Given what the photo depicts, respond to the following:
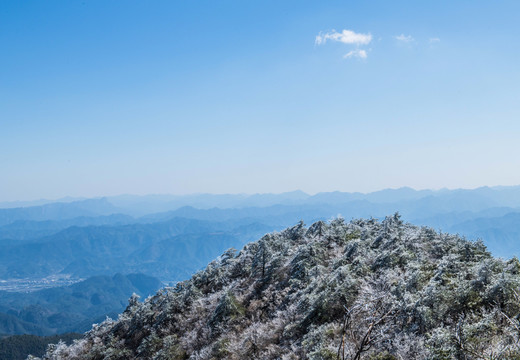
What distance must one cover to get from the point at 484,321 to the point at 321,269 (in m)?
14.0

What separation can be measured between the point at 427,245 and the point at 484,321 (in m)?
14.8

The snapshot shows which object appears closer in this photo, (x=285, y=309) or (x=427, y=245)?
(x=285, y=309)

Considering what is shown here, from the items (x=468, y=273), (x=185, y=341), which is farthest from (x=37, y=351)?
(x=468, y=273)

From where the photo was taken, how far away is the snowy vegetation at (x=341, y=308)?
31.3 ft

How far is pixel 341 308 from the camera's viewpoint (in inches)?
651

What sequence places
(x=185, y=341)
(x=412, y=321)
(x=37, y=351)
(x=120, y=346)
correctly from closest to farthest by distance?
(x=412, y=321) → (x=185, y=341) → (x=120, y=346) → (x=37, y=351)

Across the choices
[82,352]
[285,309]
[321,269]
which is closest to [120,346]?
[82,352]

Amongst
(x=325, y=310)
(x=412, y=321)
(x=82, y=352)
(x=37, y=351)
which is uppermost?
(x=412, y=321)

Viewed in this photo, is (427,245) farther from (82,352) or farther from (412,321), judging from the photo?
(82,352)

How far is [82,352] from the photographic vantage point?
2936 centimetres

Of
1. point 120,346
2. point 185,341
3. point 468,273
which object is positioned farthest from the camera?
point 120,346

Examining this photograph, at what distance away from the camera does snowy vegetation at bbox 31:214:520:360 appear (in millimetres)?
9555

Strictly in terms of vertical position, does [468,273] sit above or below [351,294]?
above

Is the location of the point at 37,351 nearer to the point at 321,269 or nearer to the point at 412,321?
the point at 321,269
